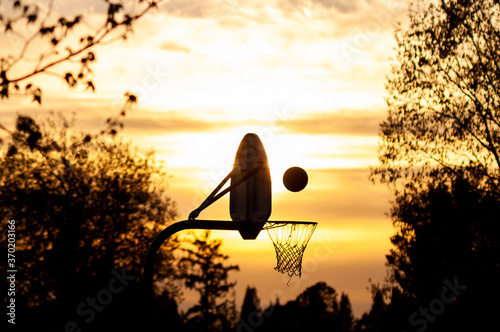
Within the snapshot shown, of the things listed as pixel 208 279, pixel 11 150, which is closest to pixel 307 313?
pixel 208 279

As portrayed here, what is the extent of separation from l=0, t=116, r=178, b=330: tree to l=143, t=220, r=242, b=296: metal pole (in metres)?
26.9

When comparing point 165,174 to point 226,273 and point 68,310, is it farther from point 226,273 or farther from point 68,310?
point 226,273

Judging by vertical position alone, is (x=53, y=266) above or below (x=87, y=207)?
below

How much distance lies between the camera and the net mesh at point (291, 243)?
489 inches

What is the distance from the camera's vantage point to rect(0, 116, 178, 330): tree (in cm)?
3859

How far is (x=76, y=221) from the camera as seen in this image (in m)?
40.2

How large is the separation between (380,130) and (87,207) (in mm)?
21005

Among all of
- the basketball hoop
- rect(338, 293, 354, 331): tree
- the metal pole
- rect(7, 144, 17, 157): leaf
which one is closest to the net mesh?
the basketball hoop

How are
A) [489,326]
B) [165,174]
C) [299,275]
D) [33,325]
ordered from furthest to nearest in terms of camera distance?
[165,174] → [33,325] → [489,326] → [299,275]

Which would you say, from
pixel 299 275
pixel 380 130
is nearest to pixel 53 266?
pixel 380 130

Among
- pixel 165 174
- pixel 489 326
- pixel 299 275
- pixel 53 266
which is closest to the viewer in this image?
pixel 299 275

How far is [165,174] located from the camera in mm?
43406

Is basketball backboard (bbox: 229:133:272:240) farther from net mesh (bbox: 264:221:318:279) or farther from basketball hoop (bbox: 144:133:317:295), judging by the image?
net mesh (bbox: 264:221:318:279)
